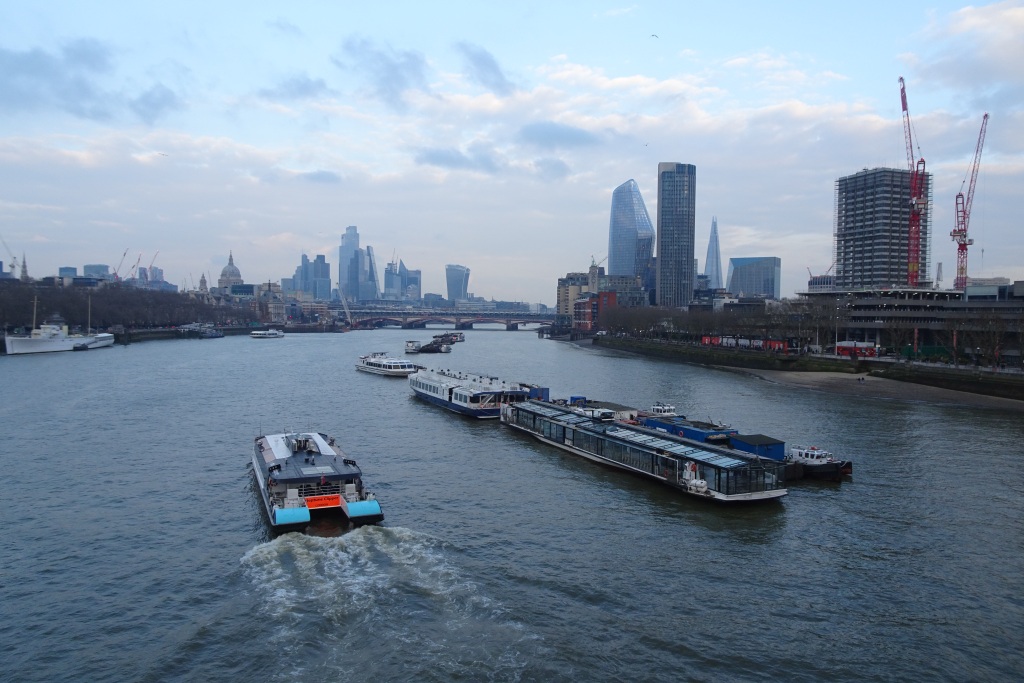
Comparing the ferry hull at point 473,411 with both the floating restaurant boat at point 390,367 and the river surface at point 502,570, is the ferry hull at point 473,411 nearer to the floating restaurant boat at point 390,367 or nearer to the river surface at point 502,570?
the river surface at point 502,570

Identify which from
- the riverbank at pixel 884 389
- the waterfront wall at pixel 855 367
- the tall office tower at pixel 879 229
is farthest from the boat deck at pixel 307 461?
the tall office tower at pixel 879 229

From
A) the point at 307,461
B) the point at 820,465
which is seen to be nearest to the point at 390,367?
the point at 307,461

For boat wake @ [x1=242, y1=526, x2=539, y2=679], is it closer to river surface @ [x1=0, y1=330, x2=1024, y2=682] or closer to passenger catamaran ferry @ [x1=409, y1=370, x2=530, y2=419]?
river surface @ [x1=0, y1=330, x2=1024, y2=682]

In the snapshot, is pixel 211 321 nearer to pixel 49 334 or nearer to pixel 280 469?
pixel 49 334

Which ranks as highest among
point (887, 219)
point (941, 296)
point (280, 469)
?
point (887, 219)

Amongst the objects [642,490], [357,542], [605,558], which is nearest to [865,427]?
[642,490]

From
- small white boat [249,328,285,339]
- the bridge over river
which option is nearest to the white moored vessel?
small white boat [249,328,285,339]
